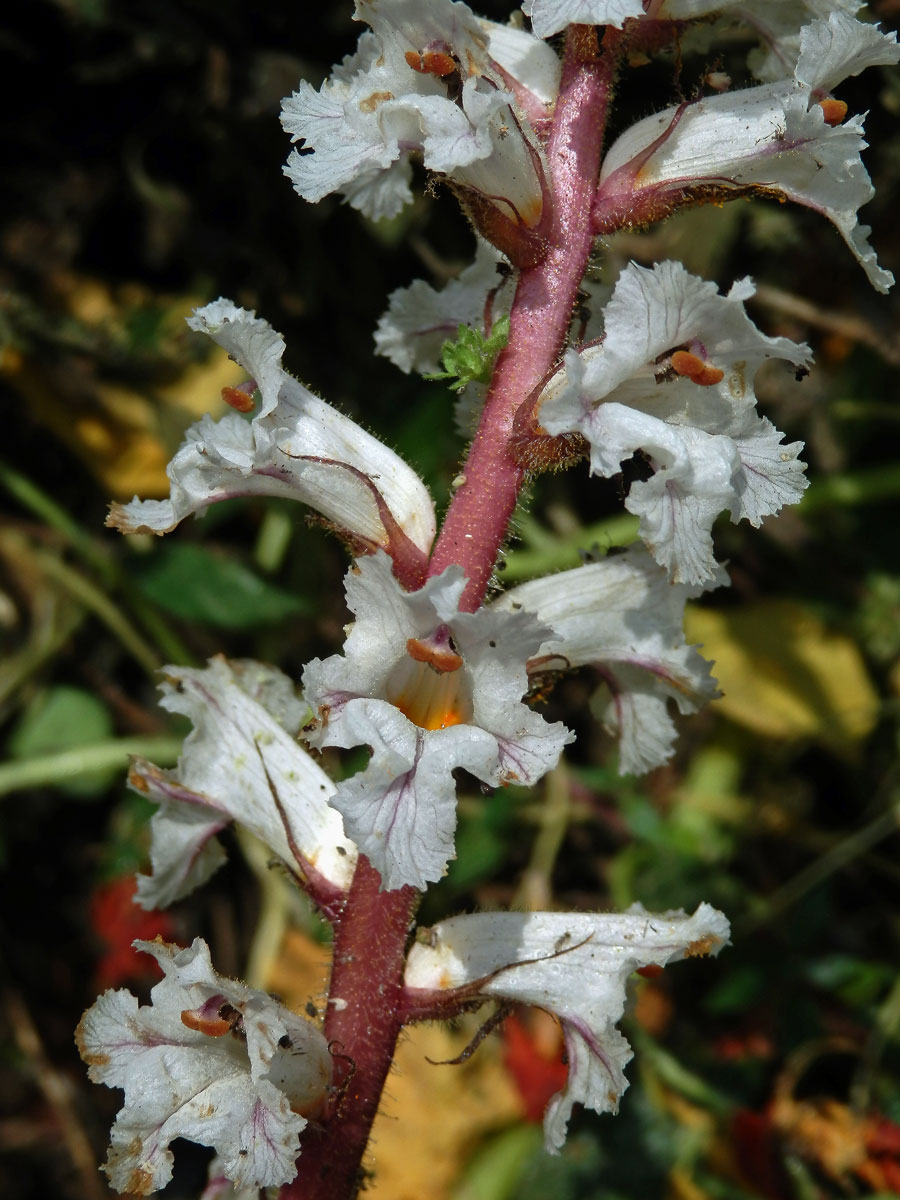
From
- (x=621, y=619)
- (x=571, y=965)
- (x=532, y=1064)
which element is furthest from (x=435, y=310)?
(x=532, y=1064)

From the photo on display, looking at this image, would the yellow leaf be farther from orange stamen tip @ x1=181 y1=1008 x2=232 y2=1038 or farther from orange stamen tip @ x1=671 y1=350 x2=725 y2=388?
orange stamen tip @ x1=181 y1=1008 x2=232 y2=1038

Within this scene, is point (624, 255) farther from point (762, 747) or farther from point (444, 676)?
point (444, 676)

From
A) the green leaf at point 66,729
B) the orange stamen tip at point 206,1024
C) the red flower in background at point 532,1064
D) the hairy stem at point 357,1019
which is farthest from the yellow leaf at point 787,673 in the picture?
the orange stamen tip at point 206,1024

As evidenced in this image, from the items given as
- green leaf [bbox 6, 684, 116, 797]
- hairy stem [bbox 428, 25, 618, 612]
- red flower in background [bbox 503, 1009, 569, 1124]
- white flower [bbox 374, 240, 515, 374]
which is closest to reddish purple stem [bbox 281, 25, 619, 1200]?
hairy stem [bbox 428, 25, 618, 612]

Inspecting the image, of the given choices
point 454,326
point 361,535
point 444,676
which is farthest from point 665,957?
point 454,326

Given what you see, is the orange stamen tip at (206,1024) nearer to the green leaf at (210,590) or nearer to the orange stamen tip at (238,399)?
the orange stamen tip at (238,399)

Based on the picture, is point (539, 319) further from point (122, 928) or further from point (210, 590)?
point (122, 928)
